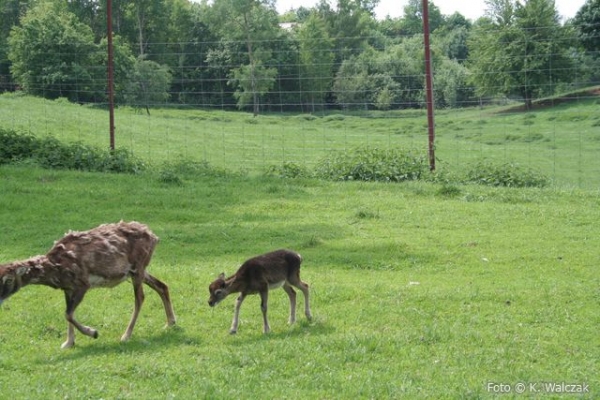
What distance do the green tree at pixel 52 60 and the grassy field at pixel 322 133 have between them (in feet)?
3.88

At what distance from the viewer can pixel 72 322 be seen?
9727 mm

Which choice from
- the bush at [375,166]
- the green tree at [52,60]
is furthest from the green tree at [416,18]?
the bush at [375,166]

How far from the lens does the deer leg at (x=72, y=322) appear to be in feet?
31.9

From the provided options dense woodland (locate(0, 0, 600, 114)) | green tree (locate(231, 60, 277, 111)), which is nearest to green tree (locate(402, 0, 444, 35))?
dense woodland (locate(0, 0, 600, 114))

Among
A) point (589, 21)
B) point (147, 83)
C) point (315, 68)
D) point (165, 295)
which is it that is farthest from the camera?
point (589, 21)

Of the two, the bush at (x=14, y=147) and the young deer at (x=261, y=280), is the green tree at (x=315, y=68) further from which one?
the young deer at (x=261, y=280)

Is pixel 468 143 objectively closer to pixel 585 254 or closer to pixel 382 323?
pixel 585 254

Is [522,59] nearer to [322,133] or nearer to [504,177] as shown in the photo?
[322,133]

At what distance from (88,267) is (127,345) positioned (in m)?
1.09

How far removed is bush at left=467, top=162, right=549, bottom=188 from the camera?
2436cm

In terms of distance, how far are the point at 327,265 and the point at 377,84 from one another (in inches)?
1165

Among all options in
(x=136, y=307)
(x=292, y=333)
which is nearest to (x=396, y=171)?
(x=292, y=333)

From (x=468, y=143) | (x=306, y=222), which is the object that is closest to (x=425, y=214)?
(x=306, y=222)

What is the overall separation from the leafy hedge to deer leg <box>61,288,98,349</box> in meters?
15.6
